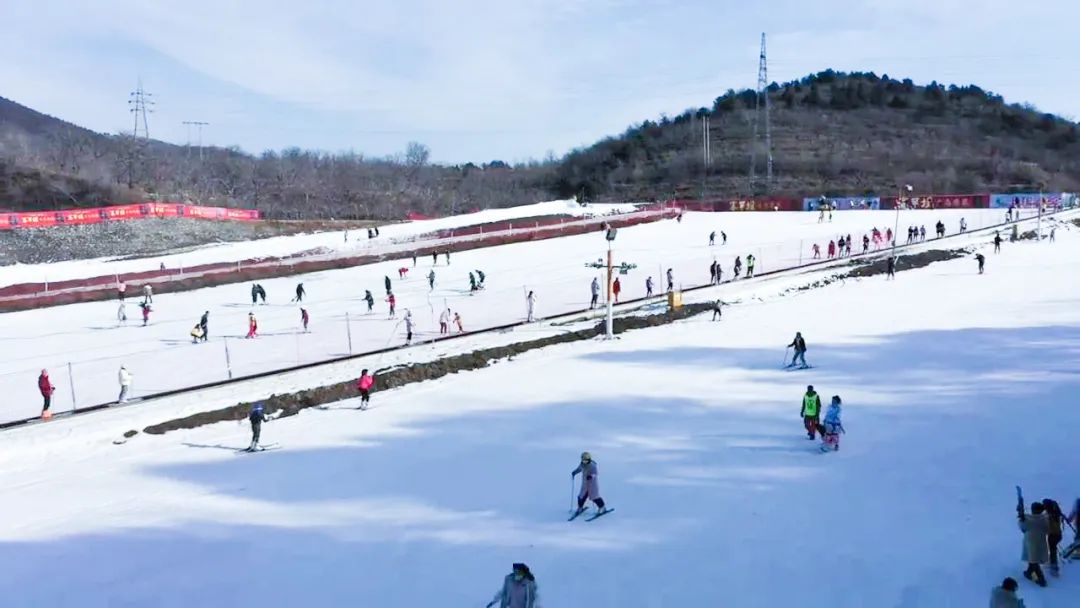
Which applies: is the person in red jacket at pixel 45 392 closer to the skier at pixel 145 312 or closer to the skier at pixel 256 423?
the skier at pixel 256 423

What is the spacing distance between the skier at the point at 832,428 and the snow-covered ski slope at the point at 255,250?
125 ft

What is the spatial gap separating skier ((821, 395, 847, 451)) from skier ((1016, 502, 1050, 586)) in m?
4.61

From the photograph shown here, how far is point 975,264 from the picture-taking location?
3791cm

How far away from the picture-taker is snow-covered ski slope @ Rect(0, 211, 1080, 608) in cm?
1004

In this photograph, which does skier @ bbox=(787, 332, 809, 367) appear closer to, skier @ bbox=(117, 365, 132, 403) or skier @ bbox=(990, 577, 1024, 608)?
skier @ bbox=(990, 577, 1024, 608)

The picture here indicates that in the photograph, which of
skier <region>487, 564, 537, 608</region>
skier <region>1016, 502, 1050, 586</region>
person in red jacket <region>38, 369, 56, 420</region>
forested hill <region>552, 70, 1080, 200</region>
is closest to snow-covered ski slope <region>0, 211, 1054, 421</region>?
person in red jacket <region>38, 369, 56, 420</region>

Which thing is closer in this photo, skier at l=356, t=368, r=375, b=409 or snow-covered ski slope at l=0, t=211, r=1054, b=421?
skier at l=356, t=368, r=375, b=409

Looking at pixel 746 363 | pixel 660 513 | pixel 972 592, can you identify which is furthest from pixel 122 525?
pixel 746 363

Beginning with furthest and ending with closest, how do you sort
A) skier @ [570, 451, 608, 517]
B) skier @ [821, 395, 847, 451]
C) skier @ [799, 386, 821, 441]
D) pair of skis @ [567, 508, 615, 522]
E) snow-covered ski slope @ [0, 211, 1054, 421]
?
snow-covered ski slope @ [0, 211, 1054, 421] → skier @ [799, 386, 821, 441] → skier @ [821, 395, 847, 451] → pair of skis @ [567, 508, 615, 522] → skier @ [570, 451, 608, 517]

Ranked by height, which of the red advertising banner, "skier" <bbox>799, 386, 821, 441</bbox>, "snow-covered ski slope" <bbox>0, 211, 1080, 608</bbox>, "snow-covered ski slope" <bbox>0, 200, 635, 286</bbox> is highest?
the red advertising banner

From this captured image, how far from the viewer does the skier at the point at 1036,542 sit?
8.97 metres

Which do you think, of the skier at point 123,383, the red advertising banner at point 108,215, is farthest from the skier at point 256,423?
the red advertising banner at point 108,215

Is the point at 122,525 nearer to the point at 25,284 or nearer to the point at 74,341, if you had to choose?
the point at 74,341

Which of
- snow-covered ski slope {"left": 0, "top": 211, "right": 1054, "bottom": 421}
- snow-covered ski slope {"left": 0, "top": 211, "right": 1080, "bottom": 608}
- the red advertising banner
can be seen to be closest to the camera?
snow-covered ski slope {"left": 0, "top": 211, "right": 1080, "bottom": 608}
